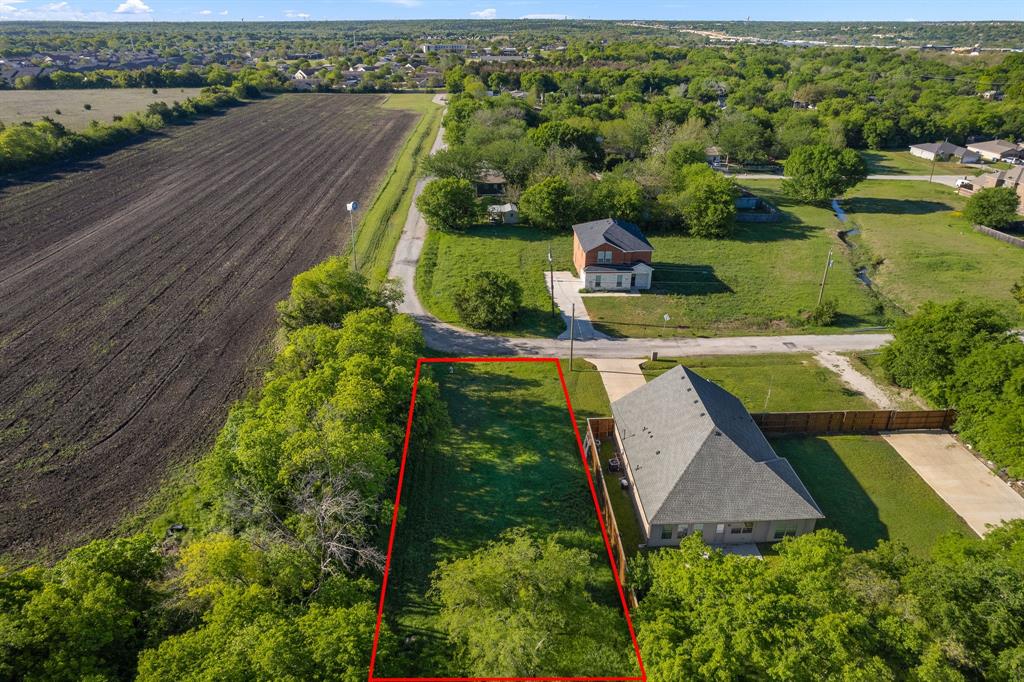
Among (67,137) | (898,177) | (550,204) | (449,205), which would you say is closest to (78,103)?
(67,137)

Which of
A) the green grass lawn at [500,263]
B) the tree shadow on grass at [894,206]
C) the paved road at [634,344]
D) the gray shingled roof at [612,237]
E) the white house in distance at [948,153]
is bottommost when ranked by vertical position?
the paved road at [634,344]

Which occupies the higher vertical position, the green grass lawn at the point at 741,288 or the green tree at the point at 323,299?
the green tree at the point at 323,299

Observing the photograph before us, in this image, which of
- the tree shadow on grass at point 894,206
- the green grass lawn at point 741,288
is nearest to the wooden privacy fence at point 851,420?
the green grass lawn at point 741,288

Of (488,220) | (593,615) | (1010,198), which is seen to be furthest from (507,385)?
(1010,198)

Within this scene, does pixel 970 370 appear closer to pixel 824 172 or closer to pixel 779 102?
pixel 824 172

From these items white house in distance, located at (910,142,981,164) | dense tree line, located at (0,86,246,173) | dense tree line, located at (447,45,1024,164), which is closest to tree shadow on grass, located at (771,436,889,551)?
dense tree line, located at (447,45,1024,164)

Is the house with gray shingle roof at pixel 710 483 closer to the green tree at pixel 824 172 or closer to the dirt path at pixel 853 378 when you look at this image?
the dirt path at pixel 853 378

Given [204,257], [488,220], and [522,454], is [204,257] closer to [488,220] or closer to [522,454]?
[488,220]
